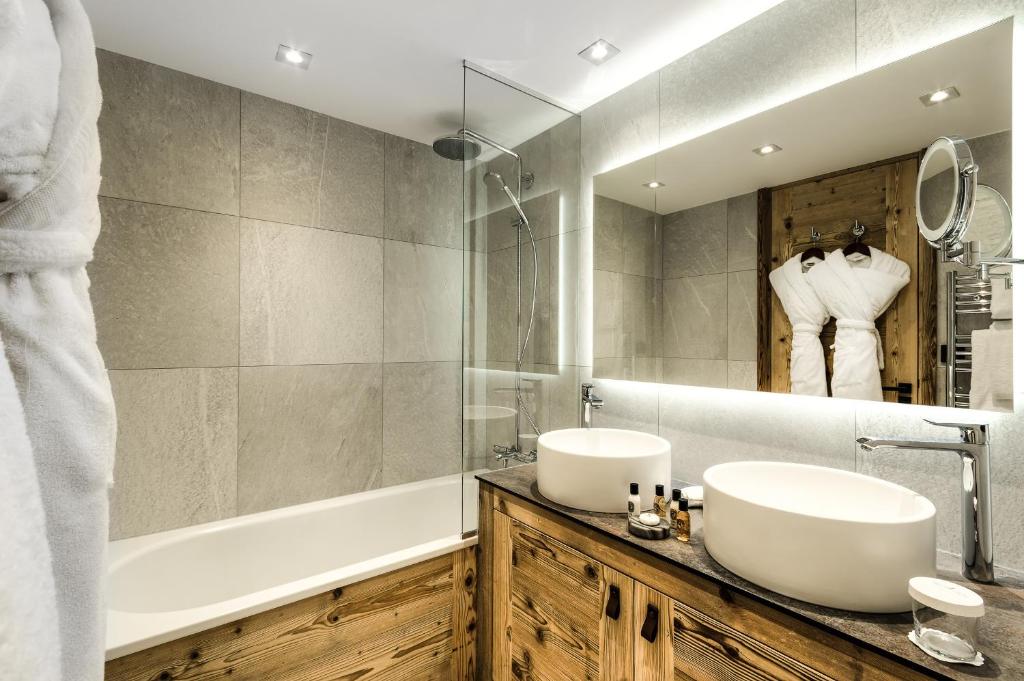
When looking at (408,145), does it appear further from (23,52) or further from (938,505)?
(938,505)

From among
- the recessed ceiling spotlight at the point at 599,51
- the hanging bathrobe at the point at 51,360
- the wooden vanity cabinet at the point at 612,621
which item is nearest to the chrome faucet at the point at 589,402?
the wooden vanity cabinet at the point at 612,621

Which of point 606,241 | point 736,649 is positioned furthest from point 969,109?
point 736,649

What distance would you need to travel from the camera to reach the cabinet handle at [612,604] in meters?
1.24

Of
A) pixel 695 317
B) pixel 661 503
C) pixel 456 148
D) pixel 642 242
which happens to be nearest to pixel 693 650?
pixel 661 503

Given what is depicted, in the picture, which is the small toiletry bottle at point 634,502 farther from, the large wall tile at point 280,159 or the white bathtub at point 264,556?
the large wall tile at point 280,159

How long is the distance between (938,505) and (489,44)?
196 centimetres

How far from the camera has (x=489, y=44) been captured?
5.78 ft

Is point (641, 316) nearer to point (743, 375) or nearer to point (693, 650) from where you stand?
point (743, 375)

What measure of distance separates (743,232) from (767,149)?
0.26m

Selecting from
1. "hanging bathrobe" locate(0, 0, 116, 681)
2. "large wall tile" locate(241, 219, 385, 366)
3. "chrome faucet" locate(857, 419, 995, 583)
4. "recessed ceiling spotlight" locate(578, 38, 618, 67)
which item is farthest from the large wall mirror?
"hanging bathrobe" locate(0, 0, 116, 681)

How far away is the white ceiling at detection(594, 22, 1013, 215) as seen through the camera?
3.68 feet

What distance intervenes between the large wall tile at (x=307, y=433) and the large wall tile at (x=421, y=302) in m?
0.22

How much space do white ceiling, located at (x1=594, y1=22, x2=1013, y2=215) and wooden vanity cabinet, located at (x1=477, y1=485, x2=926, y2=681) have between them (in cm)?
118

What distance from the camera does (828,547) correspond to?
0.89 m
